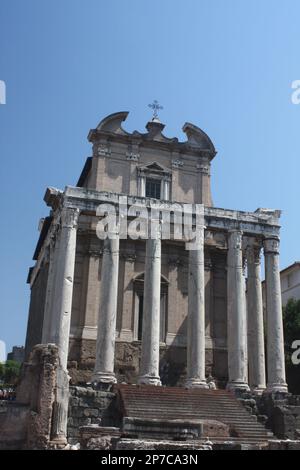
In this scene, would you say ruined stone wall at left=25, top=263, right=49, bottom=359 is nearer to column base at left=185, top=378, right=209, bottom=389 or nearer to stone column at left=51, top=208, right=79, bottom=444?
stone column at left=51, top=208, right=79, bottom=444

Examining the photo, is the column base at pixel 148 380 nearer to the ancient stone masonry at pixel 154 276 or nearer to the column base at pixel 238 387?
the ancient stone masonry at pixel 154 276

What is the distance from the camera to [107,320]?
77.5ft

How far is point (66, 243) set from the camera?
79.8ft

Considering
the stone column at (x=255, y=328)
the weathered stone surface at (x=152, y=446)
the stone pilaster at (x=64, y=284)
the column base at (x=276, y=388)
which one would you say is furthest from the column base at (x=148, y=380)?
the weathered stone surface at (x=152, y=446)

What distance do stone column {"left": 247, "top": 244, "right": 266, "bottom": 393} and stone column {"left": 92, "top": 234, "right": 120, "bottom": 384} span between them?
265 inches

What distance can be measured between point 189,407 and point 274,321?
6.65m

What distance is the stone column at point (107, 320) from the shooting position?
75.5 ft

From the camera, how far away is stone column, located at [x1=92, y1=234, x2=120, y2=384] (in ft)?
75.5

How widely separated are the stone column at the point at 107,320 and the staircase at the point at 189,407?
1064 mm

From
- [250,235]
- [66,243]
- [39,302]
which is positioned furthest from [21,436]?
[39,302]

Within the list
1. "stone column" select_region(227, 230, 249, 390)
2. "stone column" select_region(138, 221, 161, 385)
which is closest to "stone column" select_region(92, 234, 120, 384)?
"stone column" select_region(138, 221, 161, 385)

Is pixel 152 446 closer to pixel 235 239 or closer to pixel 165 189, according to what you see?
pixel 235 239

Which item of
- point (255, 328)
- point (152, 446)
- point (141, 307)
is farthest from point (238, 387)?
point (152, 446)

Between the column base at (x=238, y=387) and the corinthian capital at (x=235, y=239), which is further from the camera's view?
the corinthian capital at (x=235, y=239)
